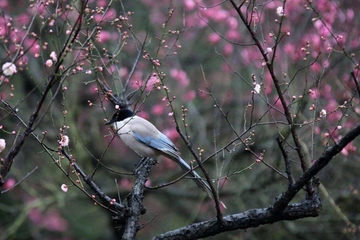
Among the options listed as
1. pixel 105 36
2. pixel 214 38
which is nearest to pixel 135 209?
pixel 105 36

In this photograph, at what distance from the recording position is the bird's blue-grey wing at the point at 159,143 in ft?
18.1

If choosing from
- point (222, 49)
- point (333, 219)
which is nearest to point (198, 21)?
point (222, 49)

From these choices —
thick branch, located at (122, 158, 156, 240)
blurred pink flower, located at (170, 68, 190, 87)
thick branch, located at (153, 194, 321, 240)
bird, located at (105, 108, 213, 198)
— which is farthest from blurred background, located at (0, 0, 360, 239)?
thick branch, located at (153, 194, 321, 240)

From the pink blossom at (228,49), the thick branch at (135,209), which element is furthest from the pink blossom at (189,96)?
the thick branch at (135,209)

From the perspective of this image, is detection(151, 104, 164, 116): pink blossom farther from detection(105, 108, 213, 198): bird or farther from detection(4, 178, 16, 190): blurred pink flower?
detection(105, 108, 213, 198): bird

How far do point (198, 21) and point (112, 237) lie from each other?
13.5ft

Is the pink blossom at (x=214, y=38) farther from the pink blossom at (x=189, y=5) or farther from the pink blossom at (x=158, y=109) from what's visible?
the pink blossom at (x=158, y=109)

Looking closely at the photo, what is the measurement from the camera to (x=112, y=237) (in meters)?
10.5

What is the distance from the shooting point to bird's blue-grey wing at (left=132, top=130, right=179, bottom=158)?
18.1ft

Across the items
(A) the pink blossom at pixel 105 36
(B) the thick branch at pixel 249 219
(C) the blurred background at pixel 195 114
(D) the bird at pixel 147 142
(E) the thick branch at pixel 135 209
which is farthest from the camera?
(A) the pink blossom at pixel 105 36

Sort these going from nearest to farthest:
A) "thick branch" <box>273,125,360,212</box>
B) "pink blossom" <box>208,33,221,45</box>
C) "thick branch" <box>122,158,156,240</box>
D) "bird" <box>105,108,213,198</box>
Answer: "thick branch" <box>273,125,360,212</box> → "thick branch" <box>122,158,156,240</box> → "bird" <box>105,108,213,198</box> → "pink blossom" <box>208,33,221,45</box>

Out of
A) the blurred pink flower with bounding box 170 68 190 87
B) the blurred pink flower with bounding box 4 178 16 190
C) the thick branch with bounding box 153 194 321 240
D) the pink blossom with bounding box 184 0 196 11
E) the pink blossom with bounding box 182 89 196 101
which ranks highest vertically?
the pink blossom with bounding box 184 0 196 11

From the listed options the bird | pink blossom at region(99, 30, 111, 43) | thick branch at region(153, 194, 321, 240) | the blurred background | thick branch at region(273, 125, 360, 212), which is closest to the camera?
thick branch at region(273, 125, 360, 212)

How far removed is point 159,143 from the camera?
5641mm
